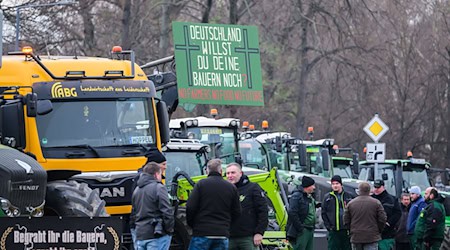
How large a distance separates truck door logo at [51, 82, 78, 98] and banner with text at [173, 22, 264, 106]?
40.4 feet

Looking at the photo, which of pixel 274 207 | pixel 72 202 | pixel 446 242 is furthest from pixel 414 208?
pixel 72 202

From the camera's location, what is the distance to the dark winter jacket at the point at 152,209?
14023 millimetres

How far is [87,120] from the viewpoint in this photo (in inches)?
671

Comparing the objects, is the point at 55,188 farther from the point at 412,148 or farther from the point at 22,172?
the point at 412,148

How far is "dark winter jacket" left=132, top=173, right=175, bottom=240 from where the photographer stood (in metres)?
14.0

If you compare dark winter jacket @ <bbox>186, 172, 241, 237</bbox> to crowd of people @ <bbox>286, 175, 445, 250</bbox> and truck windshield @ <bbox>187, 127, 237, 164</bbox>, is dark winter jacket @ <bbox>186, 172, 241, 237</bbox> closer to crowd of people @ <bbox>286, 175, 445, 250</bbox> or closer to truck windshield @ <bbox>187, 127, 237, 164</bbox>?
crowd of people @ <bbox>286, 175, 445, 250</bbox>

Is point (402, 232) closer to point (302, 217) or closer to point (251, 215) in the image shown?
point (302, 217)

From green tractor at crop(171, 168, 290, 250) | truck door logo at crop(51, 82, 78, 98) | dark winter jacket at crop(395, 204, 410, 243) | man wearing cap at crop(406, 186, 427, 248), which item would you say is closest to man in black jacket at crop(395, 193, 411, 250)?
dark winter jacket at crop(395, 204, 410, 243)

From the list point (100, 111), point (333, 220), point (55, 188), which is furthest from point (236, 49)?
point (55, 188)

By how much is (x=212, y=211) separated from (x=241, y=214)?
82cm

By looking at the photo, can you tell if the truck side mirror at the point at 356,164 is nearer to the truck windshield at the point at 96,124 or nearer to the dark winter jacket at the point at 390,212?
the dark winter jacket at the point at 390,212

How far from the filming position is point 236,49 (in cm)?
3131

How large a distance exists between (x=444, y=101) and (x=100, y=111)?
38360 mm

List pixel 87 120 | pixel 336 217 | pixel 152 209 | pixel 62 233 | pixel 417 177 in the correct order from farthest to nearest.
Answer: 1. pixel 417 177
2. pixel 336 217
3. pixel 87 120
4. pixel 152 209
5. pixel 62 233
